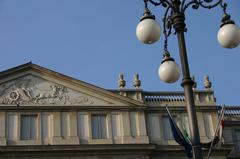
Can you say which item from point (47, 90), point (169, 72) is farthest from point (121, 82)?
point (169, 72)

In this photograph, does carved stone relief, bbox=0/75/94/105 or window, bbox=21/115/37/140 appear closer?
window, bbox=21/115/37/140

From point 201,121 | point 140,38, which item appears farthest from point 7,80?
point 140,38

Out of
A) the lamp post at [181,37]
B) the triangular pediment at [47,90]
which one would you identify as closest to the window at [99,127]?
the triangular pediment at [47,90]

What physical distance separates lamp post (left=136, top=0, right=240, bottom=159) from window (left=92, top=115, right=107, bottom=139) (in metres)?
20.6

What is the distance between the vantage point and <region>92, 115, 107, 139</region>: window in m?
32.3

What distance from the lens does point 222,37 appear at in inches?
450

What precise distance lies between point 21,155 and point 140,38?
20681 mm

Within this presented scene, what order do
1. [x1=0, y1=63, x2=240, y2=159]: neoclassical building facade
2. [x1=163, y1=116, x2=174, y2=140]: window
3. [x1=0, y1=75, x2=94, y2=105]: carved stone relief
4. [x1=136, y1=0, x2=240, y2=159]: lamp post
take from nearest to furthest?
1. [x1=136, y1=0, x2=240, y2=159]: lamp post
2. [x1=0, y1=63, x2=240, y2=159]: neoclassical building facade
3. [x1=0, y1=75, x2=94, y2=105]: carved stone relief
4. [x1=163, y1=116, x2=174, y2=140]: window

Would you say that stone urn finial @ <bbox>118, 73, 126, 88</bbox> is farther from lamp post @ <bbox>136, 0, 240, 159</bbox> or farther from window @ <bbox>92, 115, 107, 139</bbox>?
lamp post @ <bbox>136, 0, 240, 159</bbox>

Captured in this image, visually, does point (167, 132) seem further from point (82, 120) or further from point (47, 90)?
point (47, 90)

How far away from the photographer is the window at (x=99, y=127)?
32.3 metres

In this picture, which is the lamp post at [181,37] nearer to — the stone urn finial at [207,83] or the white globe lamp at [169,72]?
the white globe lamp at [169,72]

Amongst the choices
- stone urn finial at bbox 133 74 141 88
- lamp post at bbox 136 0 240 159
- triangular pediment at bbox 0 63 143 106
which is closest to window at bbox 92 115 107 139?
triangular pediment at bbox 0 63 143 106

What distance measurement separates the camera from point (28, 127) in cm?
3177
